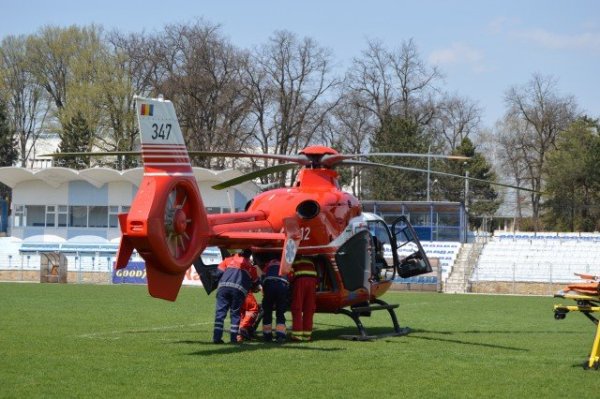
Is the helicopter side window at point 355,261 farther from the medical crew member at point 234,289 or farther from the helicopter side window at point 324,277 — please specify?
the medical crew member at point 234,289

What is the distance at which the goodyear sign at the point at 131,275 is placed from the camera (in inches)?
1860

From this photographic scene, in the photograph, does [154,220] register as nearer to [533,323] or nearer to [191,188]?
[191,188]

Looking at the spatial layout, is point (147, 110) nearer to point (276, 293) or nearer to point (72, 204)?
point (276, 293)

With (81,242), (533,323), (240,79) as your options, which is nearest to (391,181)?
(240,79)

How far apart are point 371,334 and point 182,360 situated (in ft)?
21.2

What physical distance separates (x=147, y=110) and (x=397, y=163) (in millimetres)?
60353

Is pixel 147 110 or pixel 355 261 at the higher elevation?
pixel 147 110

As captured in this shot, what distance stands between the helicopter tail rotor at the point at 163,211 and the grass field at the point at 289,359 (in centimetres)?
140

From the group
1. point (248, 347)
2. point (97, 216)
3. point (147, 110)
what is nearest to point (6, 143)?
point (97, 216)

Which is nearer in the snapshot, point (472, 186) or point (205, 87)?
point (205, 87)

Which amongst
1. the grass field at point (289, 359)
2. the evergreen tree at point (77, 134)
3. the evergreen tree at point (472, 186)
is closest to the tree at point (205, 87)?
the evergreen tree at point (77, 134)

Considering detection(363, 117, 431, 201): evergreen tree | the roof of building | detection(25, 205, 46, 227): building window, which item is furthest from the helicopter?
detection(363, 117, 431, 201): evergreen tree

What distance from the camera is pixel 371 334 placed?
2022cm

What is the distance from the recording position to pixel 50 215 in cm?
6203
